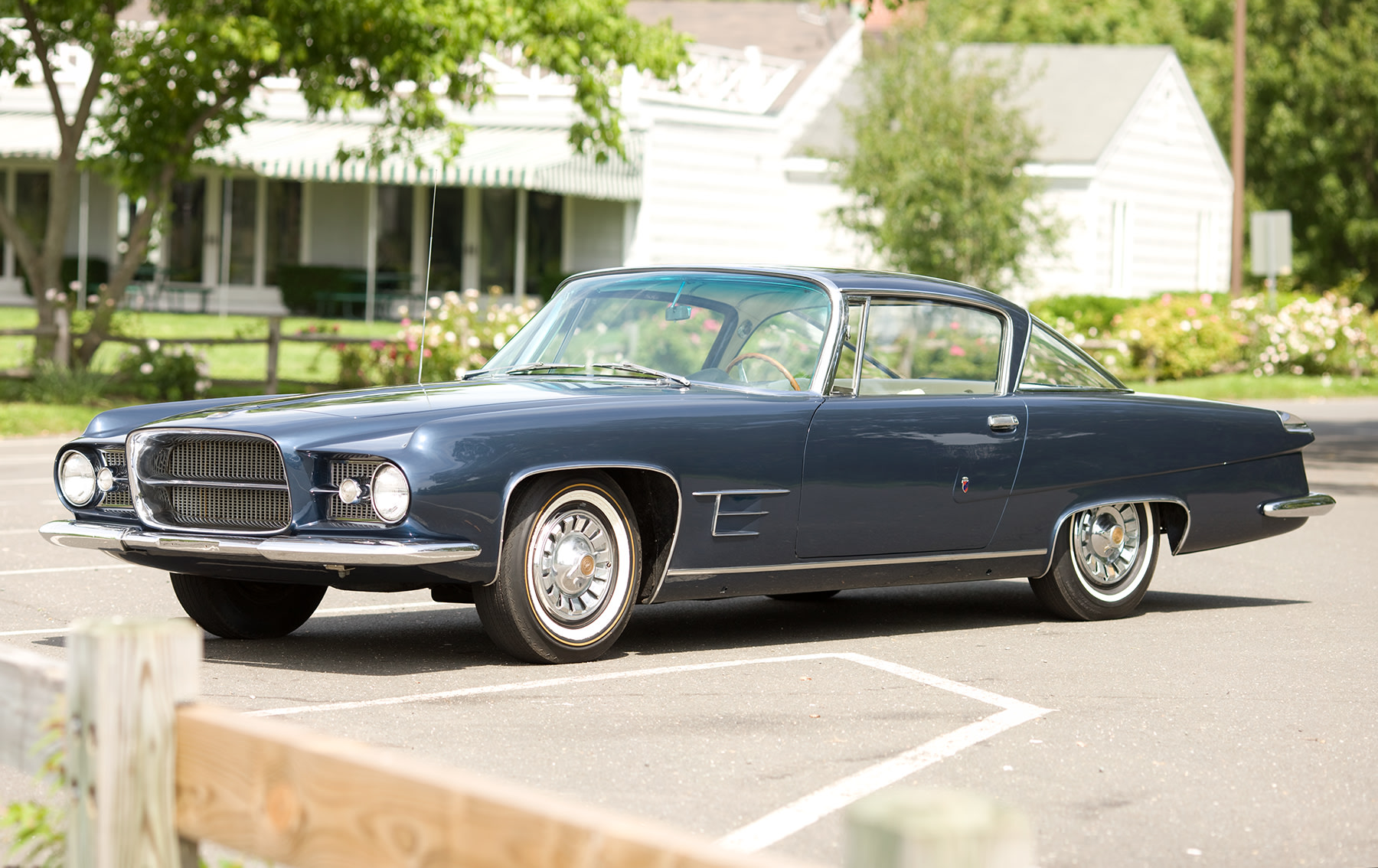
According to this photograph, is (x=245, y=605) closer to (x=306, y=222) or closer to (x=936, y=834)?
(x=936, y=834)

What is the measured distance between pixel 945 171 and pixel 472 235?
506 inches

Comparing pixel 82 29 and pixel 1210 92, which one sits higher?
pixel 1210 92

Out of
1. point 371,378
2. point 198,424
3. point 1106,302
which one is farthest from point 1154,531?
point 1106,302

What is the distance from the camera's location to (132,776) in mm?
2570

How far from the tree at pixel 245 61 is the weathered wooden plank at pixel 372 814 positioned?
16.4m

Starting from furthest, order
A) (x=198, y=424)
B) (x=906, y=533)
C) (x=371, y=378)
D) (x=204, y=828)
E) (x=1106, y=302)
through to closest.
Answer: (x=1106, y=302) → (x=371, y=378) → (x=906, y=533) → (x=198, y=424) → (x=204, y=828)

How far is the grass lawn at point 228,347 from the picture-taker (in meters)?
21.5

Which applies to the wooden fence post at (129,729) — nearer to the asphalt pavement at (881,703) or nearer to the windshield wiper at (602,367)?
the asphalt pavement at (881,703)

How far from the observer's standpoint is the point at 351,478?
19.7 ft

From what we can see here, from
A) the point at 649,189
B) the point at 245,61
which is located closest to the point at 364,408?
the point at 245,61

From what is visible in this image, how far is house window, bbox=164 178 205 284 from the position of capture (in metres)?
36.5

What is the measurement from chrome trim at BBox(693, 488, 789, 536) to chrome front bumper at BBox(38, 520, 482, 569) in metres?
0.99

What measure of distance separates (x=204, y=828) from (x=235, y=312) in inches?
1352

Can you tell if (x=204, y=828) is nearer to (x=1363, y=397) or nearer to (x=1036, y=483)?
(x=1036, y=483)
